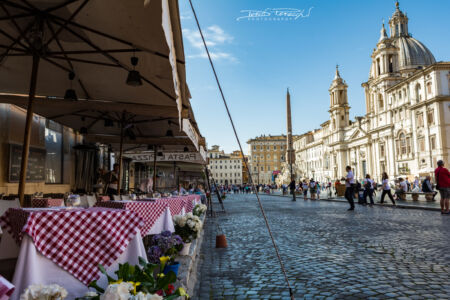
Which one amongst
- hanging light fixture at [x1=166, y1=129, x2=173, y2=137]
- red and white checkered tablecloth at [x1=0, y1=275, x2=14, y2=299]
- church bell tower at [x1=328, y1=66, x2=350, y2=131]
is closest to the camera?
red and white checkered tablecloth at [x1=0, y1=275, x2=14, y2=299]

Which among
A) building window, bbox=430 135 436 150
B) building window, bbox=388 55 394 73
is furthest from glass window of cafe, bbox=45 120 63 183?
building window, bbox=388 55 394 73

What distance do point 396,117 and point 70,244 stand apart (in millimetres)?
63086

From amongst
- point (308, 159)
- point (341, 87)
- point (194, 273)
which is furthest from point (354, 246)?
point (308, 159)

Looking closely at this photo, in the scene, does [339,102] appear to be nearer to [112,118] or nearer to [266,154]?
[266,154]

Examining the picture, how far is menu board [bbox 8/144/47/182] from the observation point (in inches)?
335

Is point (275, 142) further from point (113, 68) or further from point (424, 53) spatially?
point (113, 68)

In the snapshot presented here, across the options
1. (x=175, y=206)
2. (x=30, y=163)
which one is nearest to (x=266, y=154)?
(x=30, y=163)

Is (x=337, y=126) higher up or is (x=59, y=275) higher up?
(x=337, y=126)

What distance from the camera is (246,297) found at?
3512mm

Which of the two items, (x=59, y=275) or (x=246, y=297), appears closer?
(x=59, y=275)

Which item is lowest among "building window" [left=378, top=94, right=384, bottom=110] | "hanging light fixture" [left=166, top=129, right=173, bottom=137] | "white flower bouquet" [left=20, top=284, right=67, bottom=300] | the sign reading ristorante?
"white flower bouquet" [left=20, top=284, right=67, bottom=300]

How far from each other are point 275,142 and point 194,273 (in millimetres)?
128386

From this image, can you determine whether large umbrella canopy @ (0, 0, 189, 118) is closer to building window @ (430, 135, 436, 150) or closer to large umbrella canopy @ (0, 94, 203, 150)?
large umbrella canopy @ (0, 94, 203, 150)

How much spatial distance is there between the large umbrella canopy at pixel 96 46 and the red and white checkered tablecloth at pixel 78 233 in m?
1.44
